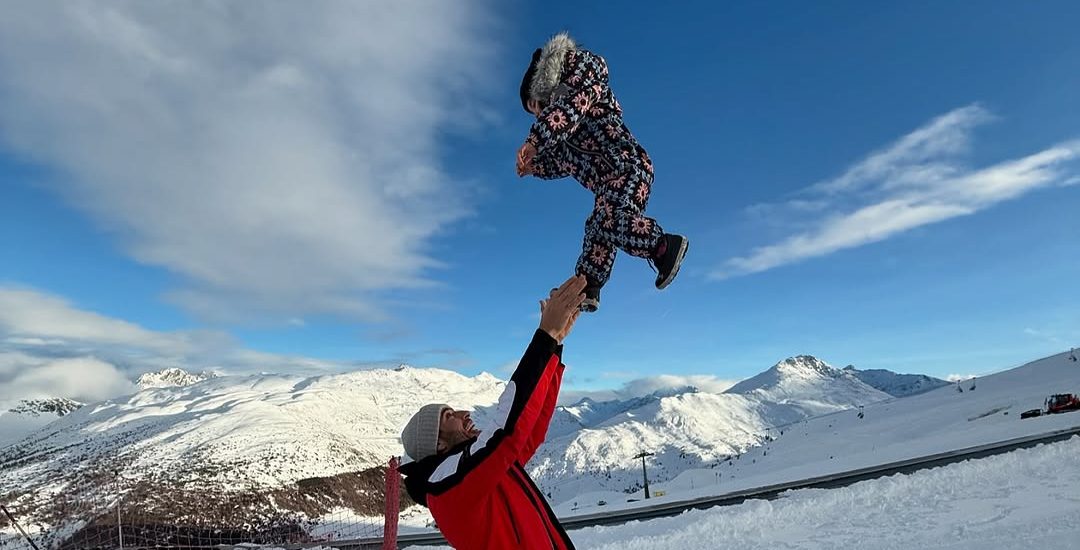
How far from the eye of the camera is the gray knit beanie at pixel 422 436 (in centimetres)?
261

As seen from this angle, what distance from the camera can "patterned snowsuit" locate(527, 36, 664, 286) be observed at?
2937mm

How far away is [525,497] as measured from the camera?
248 centimetres

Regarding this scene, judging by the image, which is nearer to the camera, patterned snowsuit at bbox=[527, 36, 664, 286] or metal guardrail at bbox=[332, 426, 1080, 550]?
patterned snowsuit at bbox=[527, 36, 664, 286]

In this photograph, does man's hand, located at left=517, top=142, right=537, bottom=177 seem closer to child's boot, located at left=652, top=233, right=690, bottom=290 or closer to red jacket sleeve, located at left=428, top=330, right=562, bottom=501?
child's boot, located at left=652, top=233, right=690, bottom=290

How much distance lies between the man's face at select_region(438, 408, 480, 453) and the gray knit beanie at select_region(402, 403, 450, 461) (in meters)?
0.04

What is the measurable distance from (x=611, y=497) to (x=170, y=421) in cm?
7237

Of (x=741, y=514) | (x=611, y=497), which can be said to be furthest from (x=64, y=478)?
(x=741, y=514)

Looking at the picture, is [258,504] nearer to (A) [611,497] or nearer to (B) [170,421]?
(A) [611,497]

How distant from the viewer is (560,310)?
2400 mm

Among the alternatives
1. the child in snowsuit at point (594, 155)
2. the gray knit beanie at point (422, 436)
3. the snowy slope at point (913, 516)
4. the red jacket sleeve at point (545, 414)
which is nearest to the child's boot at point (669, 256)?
the child in snowsuit at point (594, 155)

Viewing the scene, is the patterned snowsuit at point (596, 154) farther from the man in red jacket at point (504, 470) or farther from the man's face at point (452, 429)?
the man's face at point (452, 429)

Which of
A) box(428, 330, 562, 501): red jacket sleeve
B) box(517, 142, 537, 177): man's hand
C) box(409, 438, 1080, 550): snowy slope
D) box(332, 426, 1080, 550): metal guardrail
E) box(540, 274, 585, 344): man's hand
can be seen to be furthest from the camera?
box(332, 426, 1080, 550): metal guardrail

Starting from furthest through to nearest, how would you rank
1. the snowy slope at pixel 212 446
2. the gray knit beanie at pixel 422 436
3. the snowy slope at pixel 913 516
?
the snowy slope at pixel 212 446 → the snowy slope at pixel 913 516 → the gray knit beanie at pixel 422 436

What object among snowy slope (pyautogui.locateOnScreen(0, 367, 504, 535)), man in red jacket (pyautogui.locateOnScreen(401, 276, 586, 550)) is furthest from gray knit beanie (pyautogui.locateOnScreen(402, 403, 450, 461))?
snowy slope (pyautogui.locateOnScreen(0, 367, 504, 535))
